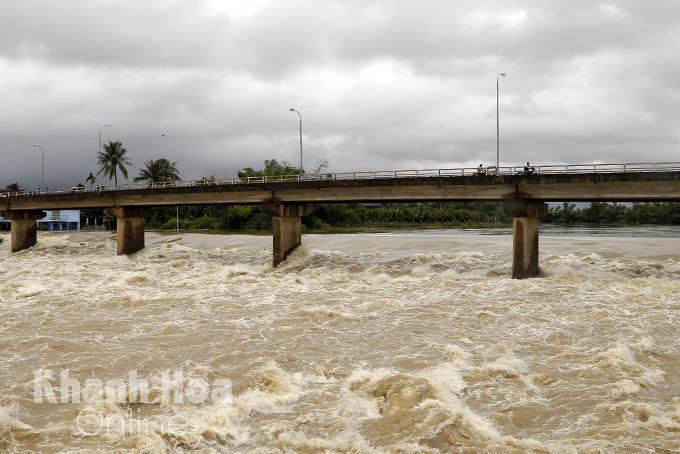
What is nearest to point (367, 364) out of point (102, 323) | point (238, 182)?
point (102, 323)

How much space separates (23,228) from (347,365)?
56173mm

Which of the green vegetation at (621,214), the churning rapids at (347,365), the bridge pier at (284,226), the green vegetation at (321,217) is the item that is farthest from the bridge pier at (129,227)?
the green vegetation at (621,214)

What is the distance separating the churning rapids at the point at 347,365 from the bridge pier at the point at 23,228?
110ft

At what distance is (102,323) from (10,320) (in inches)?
150

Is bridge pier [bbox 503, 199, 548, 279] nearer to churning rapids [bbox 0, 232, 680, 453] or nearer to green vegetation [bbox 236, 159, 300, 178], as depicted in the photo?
churning rapids [bbox 0, 232, 680, 453]

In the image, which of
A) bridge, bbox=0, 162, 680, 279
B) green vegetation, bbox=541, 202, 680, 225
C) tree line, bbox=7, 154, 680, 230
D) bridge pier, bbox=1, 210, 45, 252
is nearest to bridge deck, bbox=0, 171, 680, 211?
bridge, bbox=0, 162, 680, 279

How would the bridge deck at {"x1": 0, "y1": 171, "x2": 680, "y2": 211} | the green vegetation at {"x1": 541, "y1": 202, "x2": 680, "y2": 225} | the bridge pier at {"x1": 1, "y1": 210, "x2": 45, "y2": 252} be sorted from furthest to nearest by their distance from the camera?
the green vegetation at {"x1": 541, "y1": 202, "x2": 680, "y2": 225}, the bridge pier at {"x1": 1, "y1": 210, "x2": 45, "y2": 252}, the bridge deck at {"x1": 0, "y1": 171, "x2": 680, "y2": 211}

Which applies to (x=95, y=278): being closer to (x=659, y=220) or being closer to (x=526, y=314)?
(x=526, y=314)

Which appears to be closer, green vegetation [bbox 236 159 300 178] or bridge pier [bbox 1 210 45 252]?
bridge pier [bbox 1 210 45 252]

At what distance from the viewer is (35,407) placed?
10.0 meters

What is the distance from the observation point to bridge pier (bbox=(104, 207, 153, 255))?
148 ft

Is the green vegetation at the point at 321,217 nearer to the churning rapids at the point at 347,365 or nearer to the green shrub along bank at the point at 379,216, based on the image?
the green shrub along bank at the point at 379,216

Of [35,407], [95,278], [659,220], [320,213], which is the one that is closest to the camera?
[35,407]

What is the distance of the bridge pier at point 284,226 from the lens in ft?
120
